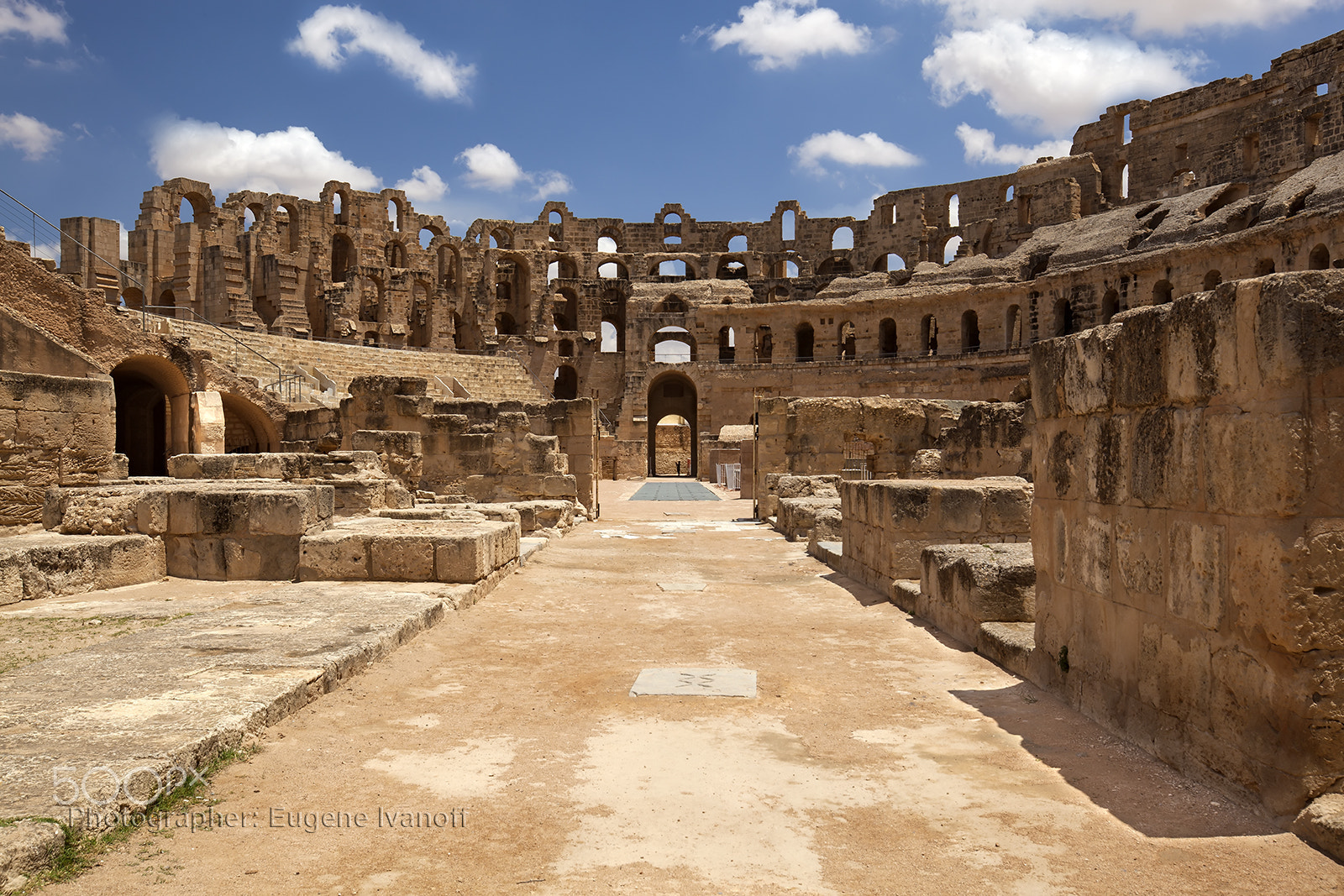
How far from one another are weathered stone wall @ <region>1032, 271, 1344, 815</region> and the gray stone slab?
1.61 metres

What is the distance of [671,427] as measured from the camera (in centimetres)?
4506

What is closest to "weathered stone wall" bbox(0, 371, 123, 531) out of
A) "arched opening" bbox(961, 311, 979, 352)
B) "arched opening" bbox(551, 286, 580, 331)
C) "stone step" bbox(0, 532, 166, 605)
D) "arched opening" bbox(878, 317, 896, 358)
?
"stone step" bbox(0, 532, 166, 605)

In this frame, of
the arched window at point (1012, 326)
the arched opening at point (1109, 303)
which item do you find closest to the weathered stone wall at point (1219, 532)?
the arched opening at point (1109, 303)

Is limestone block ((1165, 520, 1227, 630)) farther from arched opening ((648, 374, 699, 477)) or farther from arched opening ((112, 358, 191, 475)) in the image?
arched opening ((648, 374, 699, 477))

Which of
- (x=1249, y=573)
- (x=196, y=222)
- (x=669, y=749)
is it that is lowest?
(x=669, y=749)

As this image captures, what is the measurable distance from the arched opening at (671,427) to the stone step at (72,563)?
35.6 metres

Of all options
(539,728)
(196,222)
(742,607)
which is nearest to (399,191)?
(196,222)

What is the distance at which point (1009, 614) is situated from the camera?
557cm

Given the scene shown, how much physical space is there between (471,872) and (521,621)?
3.96 meters

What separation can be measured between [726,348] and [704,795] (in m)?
39.4

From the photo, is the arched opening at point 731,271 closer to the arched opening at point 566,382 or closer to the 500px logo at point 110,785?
the arched opening at point 566,382

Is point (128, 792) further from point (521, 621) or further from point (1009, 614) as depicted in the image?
point (1009, 614)

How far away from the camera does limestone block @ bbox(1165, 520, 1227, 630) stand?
3.11m

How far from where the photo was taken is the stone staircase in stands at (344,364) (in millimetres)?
24062
